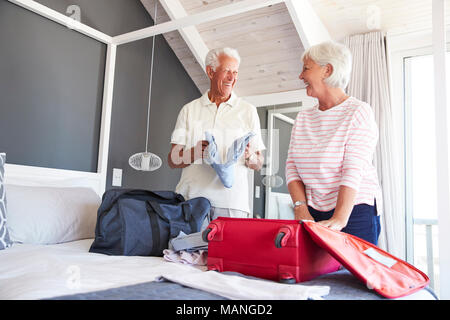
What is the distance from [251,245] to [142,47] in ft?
9.34

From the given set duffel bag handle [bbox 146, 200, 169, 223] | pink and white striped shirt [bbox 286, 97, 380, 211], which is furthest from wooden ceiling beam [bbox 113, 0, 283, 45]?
duffel bag handle [bbox 146, 200, 169, 223]

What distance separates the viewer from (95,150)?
315 cm

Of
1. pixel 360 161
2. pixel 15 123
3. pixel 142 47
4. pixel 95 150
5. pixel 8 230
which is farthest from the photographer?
pixel 142 47

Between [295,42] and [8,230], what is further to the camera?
[295,42]

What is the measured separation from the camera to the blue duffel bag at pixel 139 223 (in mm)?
1589

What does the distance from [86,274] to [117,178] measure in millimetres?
2187

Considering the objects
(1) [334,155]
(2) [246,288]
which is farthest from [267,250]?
(1) [334,155]

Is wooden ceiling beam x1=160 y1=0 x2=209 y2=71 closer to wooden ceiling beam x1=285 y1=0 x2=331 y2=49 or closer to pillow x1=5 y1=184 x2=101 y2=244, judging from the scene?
wooden ceiling beam x1=285 y1=0 x2=331 y2=49

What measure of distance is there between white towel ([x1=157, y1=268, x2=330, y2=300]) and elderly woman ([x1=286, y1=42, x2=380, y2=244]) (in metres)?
0.48

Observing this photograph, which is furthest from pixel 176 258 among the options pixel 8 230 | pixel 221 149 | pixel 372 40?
pixel 372 40

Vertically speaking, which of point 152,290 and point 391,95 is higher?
point 391,95

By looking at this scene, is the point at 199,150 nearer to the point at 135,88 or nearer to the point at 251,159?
the point at 251,159

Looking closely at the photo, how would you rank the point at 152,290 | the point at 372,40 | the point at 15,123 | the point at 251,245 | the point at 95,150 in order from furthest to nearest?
the point at 95,150
the point at 372,40
the point at 15,123
the point at 251,245
the point at 152,290

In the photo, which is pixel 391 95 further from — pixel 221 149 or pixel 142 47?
pixel 142 47
